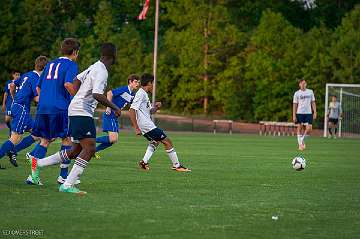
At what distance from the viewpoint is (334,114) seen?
44250mm

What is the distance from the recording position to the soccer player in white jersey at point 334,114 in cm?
4413

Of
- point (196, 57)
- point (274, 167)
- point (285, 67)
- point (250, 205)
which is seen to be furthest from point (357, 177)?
point (196, 57)

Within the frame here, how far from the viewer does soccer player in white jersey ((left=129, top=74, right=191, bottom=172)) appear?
58.3 ft

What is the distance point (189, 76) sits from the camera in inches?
2306

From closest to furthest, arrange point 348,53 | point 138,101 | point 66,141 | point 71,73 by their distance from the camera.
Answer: point 71,73, point 66,141, point 138,101, point 348,53

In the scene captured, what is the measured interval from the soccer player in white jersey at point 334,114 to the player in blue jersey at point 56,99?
3128cm

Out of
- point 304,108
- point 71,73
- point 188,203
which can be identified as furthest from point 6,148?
point 304,108

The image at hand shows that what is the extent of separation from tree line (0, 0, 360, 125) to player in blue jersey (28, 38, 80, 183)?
37.6 meters

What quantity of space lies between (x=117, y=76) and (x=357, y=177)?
43.9 m

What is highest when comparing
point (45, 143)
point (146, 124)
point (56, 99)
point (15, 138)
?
point (56, 99)

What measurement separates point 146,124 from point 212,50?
131 ft

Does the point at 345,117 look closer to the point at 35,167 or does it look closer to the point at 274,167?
the point at 274,167

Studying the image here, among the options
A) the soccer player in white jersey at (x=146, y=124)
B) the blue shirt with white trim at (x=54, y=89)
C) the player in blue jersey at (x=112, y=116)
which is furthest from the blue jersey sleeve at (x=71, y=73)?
the player in blue jersey at (x=112, y=116)

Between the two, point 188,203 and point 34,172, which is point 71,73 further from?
point 188,203
